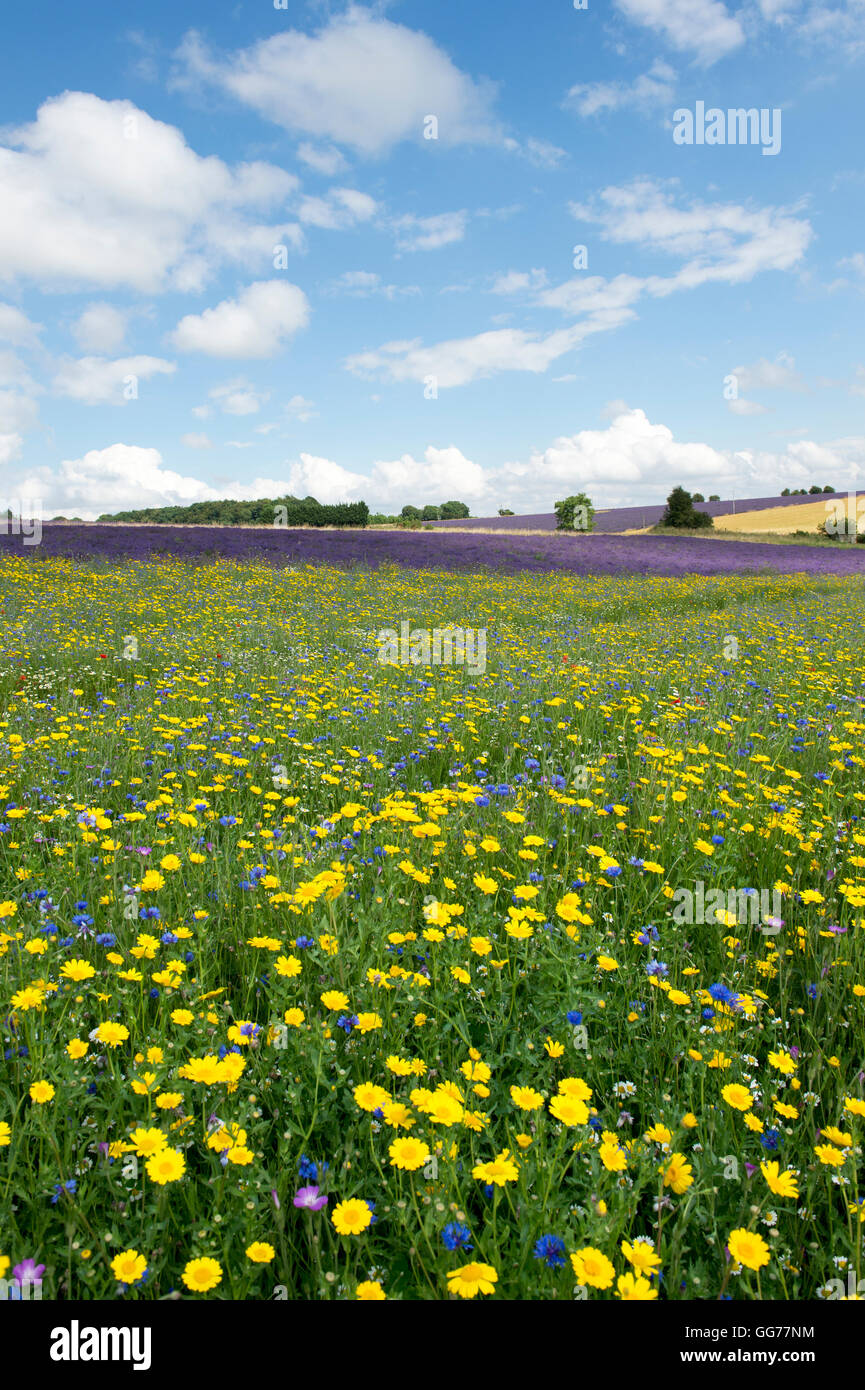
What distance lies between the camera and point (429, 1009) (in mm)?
2080

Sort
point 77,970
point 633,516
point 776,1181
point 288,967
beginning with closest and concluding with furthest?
1. point 776,1181
2. point 77,970
3. point 288,967
4. point 633,516

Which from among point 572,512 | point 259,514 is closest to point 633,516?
point 572,512

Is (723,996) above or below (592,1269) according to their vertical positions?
above

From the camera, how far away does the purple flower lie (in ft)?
4.18

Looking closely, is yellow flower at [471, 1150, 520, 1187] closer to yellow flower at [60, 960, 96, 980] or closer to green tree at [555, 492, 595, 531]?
yellow flower at [60, 960, 96, 980]

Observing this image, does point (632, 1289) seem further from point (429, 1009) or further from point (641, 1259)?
point (429, 1009)

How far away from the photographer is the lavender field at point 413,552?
57.7 feet

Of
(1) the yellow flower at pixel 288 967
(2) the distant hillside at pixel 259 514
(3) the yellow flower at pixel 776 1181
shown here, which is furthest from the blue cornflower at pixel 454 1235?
(2) the distant hillside at pixel 259 514

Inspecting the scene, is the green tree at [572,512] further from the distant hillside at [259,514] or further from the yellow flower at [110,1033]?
the yellow flower at [110,1033]

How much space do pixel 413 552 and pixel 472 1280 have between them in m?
20.5

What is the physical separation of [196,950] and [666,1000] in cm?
161

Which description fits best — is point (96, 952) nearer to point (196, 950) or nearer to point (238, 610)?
point (196, 950)

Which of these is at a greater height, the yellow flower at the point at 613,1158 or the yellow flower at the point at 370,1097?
the yellow flower at the point at 370,1097

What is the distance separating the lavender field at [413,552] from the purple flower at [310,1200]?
54.4 ft
